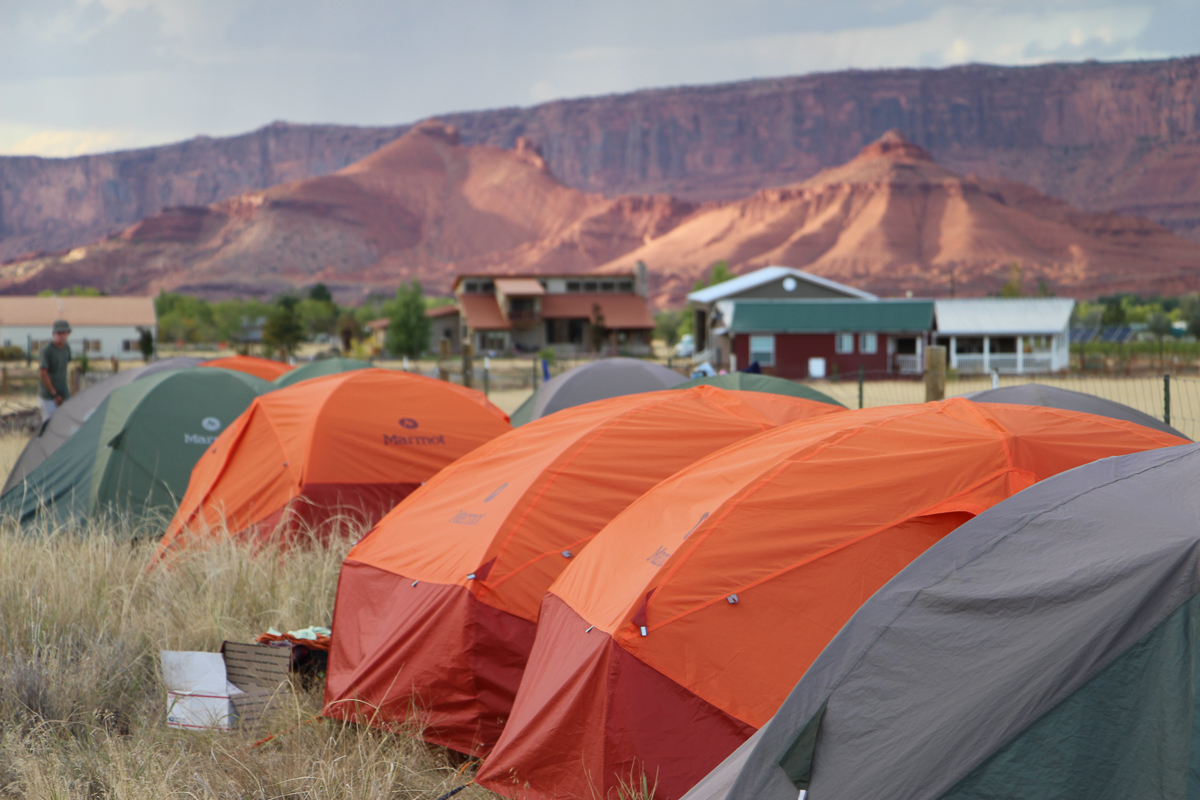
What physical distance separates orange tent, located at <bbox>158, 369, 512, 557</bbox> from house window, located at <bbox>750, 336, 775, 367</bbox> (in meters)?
38.2

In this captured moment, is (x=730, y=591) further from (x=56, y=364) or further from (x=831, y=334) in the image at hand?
(x=831, y=334)

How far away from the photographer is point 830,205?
166750mm

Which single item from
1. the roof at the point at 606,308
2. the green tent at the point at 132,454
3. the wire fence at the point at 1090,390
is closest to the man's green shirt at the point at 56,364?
the green tent at the point at 132,454

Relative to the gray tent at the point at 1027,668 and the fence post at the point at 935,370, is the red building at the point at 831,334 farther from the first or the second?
the gray tent at the point at 1027,668

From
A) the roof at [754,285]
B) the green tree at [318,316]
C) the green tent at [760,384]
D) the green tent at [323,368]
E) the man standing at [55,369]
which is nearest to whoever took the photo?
the green tent at [760,384]

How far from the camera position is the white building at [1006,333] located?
4603 cm

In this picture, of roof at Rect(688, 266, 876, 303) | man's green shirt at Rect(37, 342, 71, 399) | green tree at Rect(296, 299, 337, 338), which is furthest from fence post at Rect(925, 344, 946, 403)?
green tree at Rect(296, 299, 337, 338)

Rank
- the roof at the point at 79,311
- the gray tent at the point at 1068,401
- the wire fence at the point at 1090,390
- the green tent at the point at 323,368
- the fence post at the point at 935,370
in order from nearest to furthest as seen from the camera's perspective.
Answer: the gray tent at the point at 1068,401
the fence post at the point at 935,370
the green tent at the point at 323,368
the wire fence at the point at 1090,390
the roof at the point at 79,311

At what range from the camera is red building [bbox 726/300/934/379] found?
4675 cm

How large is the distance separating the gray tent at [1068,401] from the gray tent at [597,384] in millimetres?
5731

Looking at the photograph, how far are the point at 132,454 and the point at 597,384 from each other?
6.25 metres

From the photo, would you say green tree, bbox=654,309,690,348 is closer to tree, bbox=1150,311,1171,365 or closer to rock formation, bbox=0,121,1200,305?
tree, bbox=1150,311,1171,365

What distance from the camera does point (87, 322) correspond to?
257 feet

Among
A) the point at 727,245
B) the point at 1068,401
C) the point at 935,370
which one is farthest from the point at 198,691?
the point at 727,245
